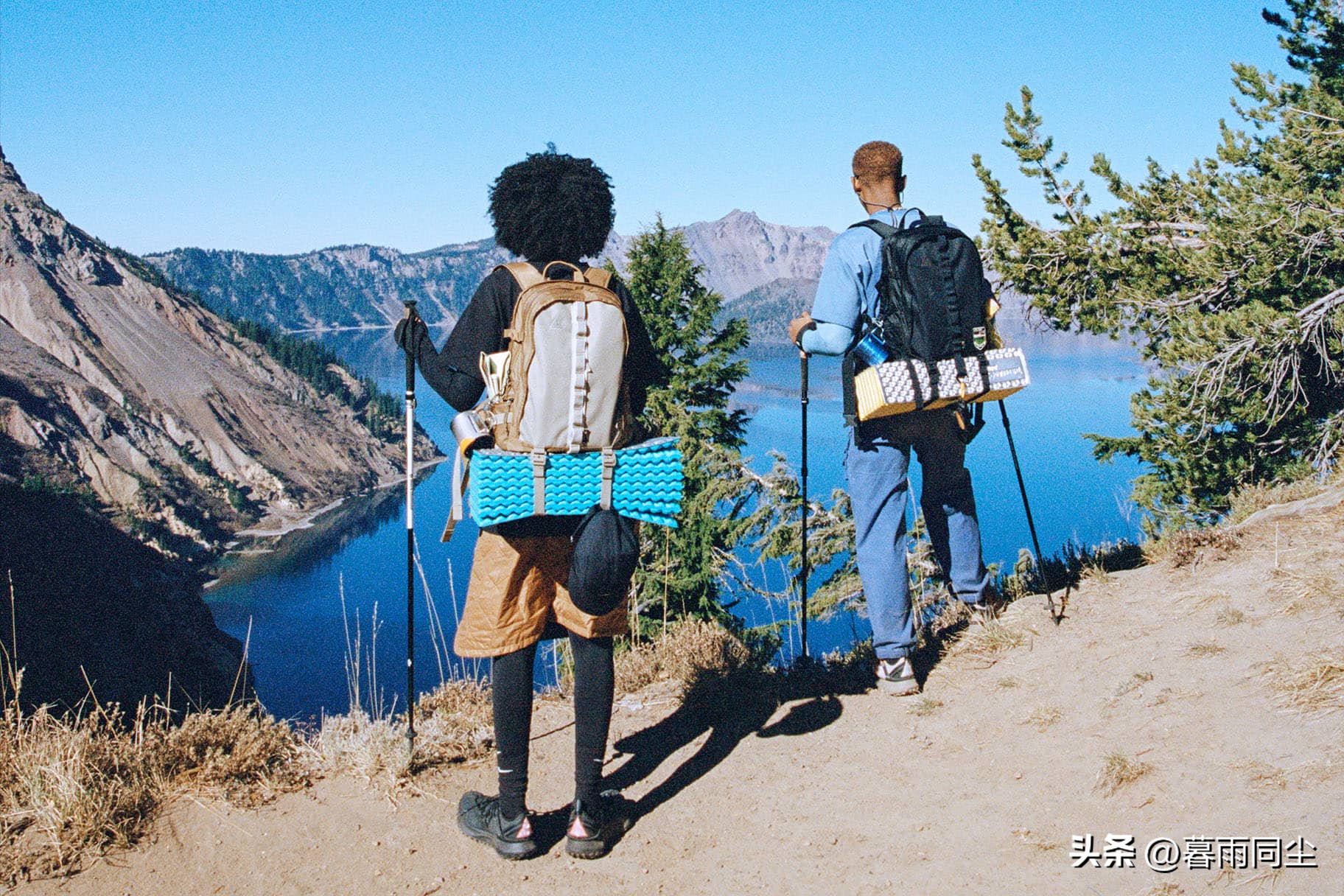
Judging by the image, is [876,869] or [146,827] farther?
[146,827]

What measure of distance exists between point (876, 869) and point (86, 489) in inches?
4273

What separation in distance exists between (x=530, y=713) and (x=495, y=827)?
1.35 ft

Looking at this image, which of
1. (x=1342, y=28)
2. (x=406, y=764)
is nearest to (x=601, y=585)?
(x=406, y=764)

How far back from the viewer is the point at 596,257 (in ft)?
10.1

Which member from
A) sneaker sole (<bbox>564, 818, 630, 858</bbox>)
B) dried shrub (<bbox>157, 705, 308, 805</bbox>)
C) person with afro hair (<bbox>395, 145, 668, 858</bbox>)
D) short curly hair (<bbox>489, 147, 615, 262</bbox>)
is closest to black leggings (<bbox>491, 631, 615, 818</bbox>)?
person with afro hair (<bbox>395, 145, 668, 858</bbox>)

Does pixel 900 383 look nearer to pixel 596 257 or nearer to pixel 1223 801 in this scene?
pixel 596 257

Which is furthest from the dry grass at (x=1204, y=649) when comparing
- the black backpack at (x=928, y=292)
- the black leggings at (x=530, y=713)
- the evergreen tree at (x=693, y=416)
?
the evergreen tree at (x=693, y=416)

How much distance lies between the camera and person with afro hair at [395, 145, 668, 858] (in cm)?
284

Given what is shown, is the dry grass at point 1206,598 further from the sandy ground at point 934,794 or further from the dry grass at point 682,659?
the dry grass at point 682,659

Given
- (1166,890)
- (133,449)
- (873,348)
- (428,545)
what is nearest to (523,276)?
(873,348)

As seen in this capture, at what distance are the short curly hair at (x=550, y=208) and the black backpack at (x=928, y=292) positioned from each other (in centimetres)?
125

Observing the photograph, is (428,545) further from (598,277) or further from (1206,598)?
(598,277)

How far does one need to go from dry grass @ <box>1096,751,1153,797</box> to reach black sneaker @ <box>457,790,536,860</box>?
1801mm

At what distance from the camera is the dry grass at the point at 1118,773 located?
283 centimetres
